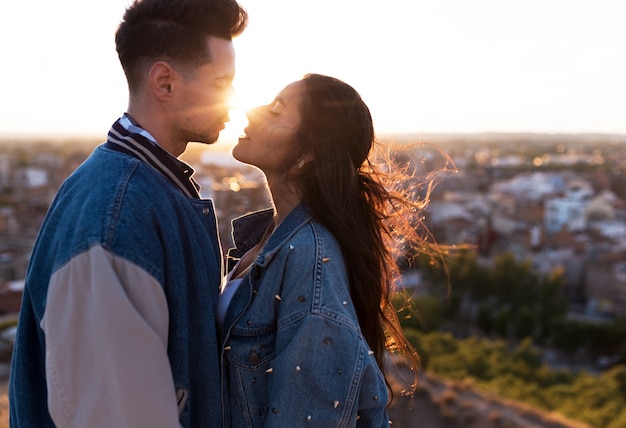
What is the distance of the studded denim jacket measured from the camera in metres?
1.05

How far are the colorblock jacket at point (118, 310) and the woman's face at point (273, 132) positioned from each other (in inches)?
10.9

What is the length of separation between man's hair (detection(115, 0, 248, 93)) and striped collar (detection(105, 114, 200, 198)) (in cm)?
7

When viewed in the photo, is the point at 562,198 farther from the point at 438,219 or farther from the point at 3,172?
the point at 3,172

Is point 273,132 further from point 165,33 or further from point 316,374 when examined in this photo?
point 316,374

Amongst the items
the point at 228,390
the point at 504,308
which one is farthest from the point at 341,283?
the point at 504,308

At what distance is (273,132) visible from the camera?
4.35ft

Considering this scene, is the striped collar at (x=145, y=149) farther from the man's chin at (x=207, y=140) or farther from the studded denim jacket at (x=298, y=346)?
the studded denim jacket at (x=298, y=346)

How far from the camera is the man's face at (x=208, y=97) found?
3.59ft

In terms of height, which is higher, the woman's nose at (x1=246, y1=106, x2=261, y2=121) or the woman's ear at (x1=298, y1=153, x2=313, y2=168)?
the woman's nose at (x1=246, y1=106, x2=261, y2=121)

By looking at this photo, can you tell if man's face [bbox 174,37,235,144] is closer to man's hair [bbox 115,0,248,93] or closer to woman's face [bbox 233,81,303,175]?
man's hair [bbox 115,0,248,93]

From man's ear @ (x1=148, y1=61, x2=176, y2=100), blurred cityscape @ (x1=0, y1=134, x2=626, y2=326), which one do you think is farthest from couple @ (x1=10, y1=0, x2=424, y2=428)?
blurred cityscape @ (x1=0, y1=134, x2=626, y2=326)

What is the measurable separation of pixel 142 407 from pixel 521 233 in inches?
1039

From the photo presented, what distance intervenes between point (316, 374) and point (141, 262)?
0.32m

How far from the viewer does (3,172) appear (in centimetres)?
2966
